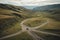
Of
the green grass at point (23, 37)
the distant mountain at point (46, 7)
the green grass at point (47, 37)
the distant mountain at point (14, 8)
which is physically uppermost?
the distant mountain at point (14, 8)

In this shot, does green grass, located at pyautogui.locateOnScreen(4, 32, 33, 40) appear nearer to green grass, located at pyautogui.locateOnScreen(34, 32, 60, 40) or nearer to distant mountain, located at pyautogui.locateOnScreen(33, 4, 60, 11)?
green grass, located at pyautogui.locateOnScreen(34, 32, 60, 40)

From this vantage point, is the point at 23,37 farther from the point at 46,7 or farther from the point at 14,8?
the point at 46,7

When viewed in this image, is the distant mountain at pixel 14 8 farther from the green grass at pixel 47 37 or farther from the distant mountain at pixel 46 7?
the green grass at pixel 47 37

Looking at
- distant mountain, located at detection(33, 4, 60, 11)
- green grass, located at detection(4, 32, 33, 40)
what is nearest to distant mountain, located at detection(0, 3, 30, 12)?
distant mountain, located at detection(33, 4, 60, 11)

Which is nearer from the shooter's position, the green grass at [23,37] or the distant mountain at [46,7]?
the green grass at [23,37]

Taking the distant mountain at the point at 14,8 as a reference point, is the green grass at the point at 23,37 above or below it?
below

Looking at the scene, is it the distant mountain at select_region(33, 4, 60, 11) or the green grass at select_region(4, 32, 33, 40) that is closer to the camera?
the green grass at select_region(4, 32, 33, 40)

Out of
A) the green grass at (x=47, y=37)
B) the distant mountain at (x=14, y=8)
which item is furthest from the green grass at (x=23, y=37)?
the distant mountain at (x=14, y=8)

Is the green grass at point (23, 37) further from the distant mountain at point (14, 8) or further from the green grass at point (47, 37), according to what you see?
the distant mountain at point (14, 8)

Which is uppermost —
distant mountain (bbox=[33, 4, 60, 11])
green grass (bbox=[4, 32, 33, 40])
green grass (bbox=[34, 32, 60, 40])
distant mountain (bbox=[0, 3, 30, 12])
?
distant mountain (bbox=[0, 3, 30, 12])

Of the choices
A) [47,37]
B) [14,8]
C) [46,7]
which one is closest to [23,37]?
[47,37]

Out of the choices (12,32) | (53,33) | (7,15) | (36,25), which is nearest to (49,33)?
(53,33)

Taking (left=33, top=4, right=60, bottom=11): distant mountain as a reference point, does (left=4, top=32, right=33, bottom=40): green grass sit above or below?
below
